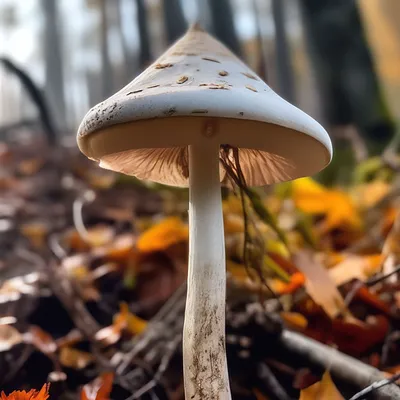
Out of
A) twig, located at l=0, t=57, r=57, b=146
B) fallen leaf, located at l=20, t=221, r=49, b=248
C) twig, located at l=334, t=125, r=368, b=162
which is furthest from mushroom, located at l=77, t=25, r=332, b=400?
twig, located at l=334, t=125, r=368, b=162

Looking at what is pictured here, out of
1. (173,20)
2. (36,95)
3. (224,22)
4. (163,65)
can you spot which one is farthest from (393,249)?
(224,22)

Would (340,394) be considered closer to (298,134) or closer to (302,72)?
(298,134)

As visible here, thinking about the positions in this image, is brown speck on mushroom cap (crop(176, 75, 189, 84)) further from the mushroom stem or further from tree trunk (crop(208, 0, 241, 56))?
tree trunk (crop(208, 0, 241, 56))

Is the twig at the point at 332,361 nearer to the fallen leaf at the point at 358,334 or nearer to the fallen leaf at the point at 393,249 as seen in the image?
the fallen leaf at the point at 358,334

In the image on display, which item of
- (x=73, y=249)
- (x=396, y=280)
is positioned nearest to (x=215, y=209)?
(x=396, y=280)

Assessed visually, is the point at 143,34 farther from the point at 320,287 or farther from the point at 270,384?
the point at 270,384

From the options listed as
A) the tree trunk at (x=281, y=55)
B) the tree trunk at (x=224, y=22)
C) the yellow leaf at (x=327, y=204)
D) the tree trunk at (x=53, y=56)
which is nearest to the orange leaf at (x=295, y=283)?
the yellow leaf at (x=327, y=204)
